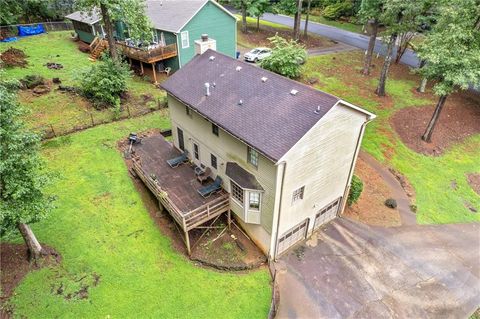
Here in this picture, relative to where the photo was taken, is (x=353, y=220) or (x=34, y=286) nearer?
(x=34, y=286)

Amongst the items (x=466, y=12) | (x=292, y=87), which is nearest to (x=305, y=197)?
(x=292, y=87)

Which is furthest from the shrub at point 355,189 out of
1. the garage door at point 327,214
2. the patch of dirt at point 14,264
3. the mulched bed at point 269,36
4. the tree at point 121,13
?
the mulched bed at point 269,36

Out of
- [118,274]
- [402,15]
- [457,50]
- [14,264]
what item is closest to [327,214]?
[118,274]

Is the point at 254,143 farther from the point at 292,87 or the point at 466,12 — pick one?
the point at 466,12

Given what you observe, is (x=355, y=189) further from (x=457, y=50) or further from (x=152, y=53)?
(x=152, y=53)

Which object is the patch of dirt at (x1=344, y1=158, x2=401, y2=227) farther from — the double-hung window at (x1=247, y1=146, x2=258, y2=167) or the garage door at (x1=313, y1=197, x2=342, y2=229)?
the double-hung window at (x1=247, y1=146, x2=258, y2=167)

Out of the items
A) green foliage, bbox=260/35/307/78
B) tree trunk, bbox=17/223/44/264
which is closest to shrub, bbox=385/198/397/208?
green foliage, bbox=260/35/307/78
